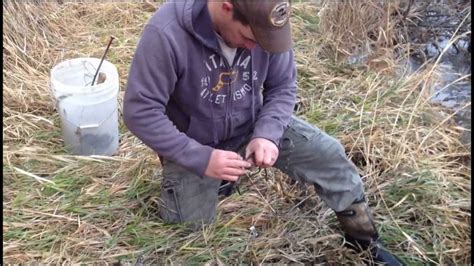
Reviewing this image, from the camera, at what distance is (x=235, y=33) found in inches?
74.5

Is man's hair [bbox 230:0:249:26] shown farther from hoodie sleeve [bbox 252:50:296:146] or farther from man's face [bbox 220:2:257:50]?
hoodie sleeve [bbox 252:50:296:146]

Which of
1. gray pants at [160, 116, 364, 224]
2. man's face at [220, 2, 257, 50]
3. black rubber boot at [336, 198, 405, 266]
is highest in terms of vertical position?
man's face at [220, 2, 257, 50]

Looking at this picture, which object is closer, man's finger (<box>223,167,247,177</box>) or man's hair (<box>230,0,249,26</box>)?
man's hair (<box>230,0,249,26</box>)

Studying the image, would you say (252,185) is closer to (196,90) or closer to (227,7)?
(196,90)

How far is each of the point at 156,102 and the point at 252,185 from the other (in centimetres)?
72

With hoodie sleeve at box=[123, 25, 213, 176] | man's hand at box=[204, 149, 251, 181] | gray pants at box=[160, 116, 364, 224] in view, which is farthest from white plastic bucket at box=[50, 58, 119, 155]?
man's hand at box=[204, 149, 251, 181]

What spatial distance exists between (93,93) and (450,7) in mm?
2344

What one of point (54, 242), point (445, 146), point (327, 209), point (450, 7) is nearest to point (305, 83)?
point (445, 146)

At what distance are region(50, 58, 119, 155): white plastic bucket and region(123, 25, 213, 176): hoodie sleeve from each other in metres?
0.68

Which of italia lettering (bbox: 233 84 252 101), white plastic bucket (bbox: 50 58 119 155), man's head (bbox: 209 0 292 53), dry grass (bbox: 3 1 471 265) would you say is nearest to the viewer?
man's head (bbox: 209 0 292 53)

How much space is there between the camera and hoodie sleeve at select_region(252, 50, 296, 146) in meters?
2.16

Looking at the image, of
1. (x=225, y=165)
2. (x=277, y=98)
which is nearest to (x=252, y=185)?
(x=277, y=98)

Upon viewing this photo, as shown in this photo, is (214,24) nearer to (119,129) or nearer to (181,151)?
(181,151)

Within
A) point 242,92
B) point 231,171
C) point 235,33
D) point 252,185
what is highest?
point 235,33
